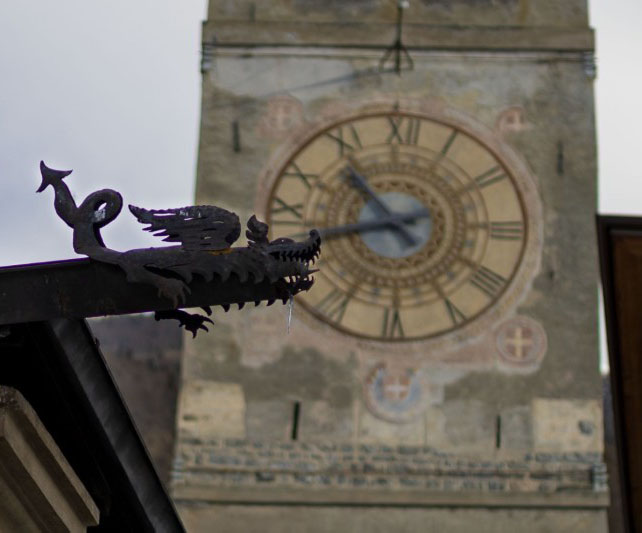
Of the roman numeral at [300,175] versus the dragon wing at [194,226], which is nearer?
the dragon wing at [194,226]

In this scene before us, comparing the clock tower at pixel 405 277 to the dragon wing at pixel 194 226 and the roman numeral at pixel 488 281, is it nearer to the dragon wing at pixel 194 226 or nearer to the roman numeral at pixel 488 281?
the roman numeral at pixel 488 281

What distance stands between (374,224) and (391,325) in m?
1.00

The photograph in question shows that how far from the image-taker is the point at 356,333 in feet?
58.0

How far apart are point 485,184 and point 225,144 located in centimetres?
248

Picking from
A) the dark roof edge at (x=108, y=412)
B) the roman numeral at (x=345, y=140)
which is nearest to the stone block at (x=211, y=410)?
the roman numeral at (x=345, y=140)

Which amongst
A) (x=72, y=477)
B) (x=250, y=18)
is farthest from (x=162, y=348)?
(x=72, y=477)

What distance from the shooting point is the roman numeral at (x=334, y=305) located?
1772 cm

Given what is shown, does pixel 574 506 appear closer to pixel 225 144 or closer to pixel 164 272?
pixel 225 144

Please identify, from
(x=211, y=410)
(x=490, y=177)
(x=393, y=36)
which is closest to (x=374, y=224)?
(x=490, y=177)

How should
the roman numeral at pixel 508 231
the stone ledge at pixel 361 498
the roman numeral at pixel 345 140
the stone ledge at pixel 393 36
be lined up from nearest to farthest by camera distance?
the stone ledge at pixel 361 498 < the roman numeral at pixel 508 231 < the roman numeral at pixel 345 140 < the stone ledge at pixel 393 36

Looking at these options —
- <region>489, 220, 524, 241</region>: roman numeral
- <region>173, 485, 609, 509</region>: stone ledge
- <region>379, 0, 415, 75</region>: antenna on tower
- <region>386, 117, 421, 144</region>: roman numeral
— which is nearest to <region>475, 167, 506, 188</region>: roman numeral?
<region>489, 220, 524, 241</region>: roman numeral

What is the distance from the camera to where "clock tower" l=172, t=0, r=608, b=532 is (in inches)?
683

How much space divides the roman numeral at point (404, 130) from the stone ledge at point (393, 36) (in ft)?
2.50

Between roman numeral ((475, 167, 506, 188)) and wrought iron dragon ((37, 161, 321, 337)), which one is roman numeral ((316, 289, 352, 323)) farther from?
wrought iron dragon ((37, 161, 321, 337))
